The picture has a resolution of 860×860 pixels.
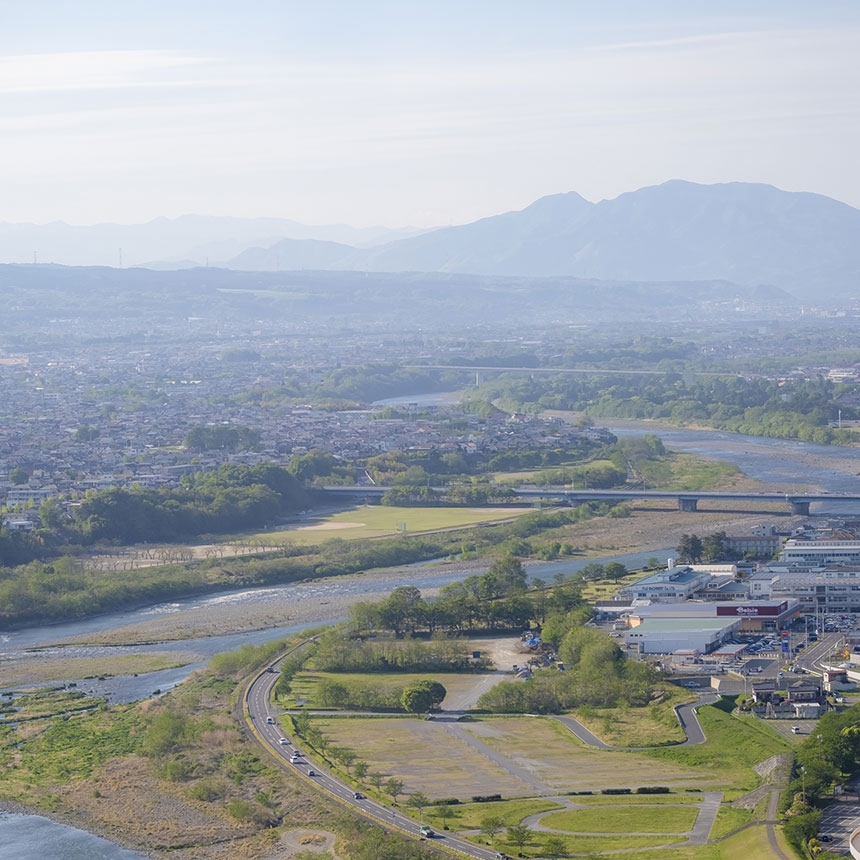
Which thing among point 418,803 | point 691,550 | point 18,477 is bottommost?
point 418,803

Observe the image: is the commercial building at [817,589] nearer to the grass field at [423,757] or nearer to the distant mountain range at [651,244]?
the grass field at [423,757]

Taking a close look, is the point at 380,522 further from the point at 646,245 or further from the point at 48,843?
Answer: the point at 646,245

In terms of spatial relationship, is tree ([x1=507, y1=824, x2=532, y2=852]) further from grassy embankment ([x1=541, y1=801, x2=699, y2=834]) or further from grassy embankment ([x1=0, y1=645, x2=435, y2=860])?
grassy embankment ([x1=0, y1=645, x2=435, y2=860])

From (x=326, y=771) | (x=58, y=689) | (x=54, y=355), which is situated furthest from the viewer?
(x=54, y=355)

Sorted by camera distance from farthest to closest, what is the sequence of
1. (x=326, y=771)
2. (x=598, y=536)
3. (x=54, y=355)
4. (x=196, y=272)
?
(x=196, y=272), (x=54, y=355), (x=598, y=536), (x=326, y=771)

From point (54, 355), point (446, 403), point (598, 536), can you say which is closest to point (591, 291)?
point (54, 355)

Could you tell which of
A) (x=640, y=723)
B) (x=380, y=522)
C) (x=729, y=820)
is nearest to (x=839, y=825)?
(x=729, y=820)

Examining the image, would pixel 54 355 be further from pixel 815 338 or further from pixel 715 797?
pixel 715 797
